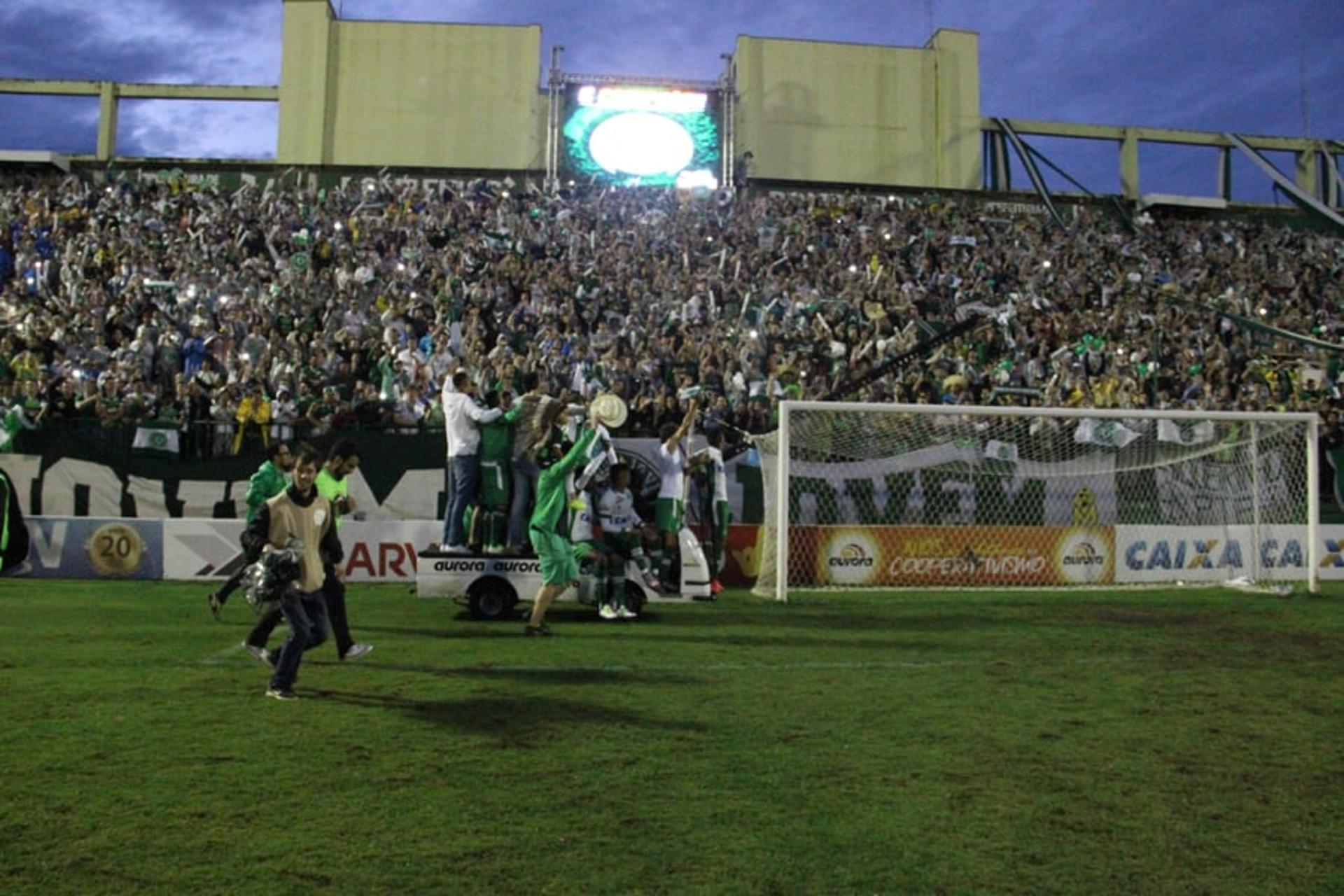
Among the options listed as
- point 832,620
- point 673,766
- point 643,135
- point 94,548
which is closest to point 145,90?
point 643,135

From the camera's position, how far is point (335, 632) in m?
8.93

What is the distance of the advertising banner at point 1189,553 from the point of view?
1709 centimetres

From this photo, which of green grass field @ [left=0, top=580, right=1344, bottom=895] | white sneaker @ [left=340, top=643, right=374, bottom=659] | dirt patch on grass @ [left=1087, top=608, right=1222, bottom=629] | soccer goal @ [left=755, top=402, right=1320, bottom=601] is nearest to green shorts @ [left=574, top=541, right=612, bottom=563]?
green grass field @ [left=0, top=580, right=1344, bottom=895]

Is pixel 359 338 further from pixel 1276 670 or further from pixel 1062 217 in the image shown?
pixel 1062 217

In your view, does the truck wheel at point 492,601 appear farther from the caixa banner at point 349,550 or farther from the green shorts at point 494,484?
the caixa banner at point 349,550

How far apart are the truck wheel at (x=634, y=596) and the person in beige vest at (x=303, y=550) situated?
4.70 m

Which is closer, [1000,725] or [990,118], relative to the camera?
[1000,725]

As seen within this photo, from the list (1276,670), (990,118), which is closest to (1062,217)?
(990,118)

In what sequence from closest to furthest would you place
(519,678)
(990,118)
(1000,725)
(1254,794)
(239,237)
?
(1254,794) → (1000,725) → (519,678) → (239,237) → (990,118)

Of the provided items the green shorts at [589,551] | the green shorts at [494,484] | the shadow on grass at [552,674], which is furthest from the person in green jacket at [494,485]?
the shadow on grass at [552,674]

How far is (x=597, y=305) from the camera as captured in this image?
2411 cm

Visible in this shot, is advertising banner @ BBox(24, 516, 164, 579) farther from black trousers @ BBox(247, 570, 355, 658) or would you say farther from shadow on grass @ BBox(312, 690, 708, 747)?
shadow on grass @ BBox(312, 690, 708, 747)

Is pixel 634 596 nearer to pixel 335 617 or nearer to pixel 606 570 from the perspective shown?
pixel 606 570

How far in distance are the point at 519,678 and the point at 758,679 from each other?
71.5 inches
